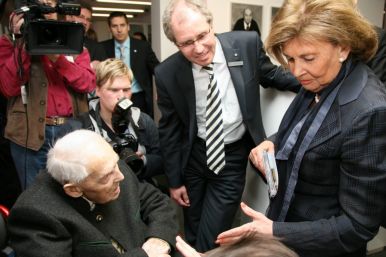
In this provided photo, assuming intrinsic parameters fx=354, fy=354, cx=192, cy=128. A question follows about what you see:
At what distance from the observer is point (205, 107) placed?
5.94ft

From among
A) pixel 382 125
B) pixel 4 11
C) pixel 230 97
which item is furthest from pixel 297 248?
pixel 4 11

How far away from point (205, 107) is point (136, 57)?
1980 millimetres

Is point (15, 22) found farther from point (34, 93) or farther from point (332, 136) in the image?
point (332, 136)

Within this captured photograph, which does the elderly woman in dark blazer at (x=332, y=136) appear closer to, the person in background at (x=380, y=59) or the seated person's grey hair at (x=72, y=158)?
the seated person's grey hair at (x=72, y=158)

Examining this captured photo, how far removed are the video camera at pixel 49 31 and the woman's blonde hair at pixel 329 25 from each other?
133cm

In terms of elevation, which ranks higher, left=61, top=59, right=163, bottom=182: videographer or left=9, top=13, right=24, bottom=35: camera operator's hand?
left=9, top=13, right=24, bottom=35: camera operator's hand

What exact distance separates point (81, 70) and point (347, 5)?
5.12 feet

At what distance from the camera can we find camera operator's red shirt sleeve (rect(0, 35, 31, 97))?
6.45 feet

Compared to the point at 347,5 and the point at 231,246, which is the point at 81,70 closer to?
the point at 347,5

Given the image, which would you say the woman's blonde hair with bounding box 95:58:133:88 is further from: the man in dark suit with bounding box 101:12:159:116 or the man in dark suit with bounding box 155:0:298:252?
the man in dark suit with bounding box 101:12:159:116

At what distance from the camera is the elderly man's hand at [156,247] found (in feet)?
4.71

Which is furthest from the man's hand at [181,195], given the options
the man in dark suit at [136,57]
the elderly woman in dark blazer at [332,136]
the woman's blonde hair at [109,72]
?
the man in dark suit at [136,57]

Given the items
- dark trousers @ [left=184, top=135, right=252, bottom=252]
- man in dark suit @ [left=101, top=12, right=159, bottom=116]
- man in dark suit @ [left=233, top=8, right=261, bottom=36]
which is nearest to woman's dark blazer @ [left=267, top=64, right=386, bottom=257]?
dark trousers @ [left=184, top=135, right=252, bottom=252]

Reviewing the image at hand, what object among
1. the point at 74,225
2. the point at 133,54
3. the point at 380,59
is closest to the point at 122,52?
the point at 133,54
